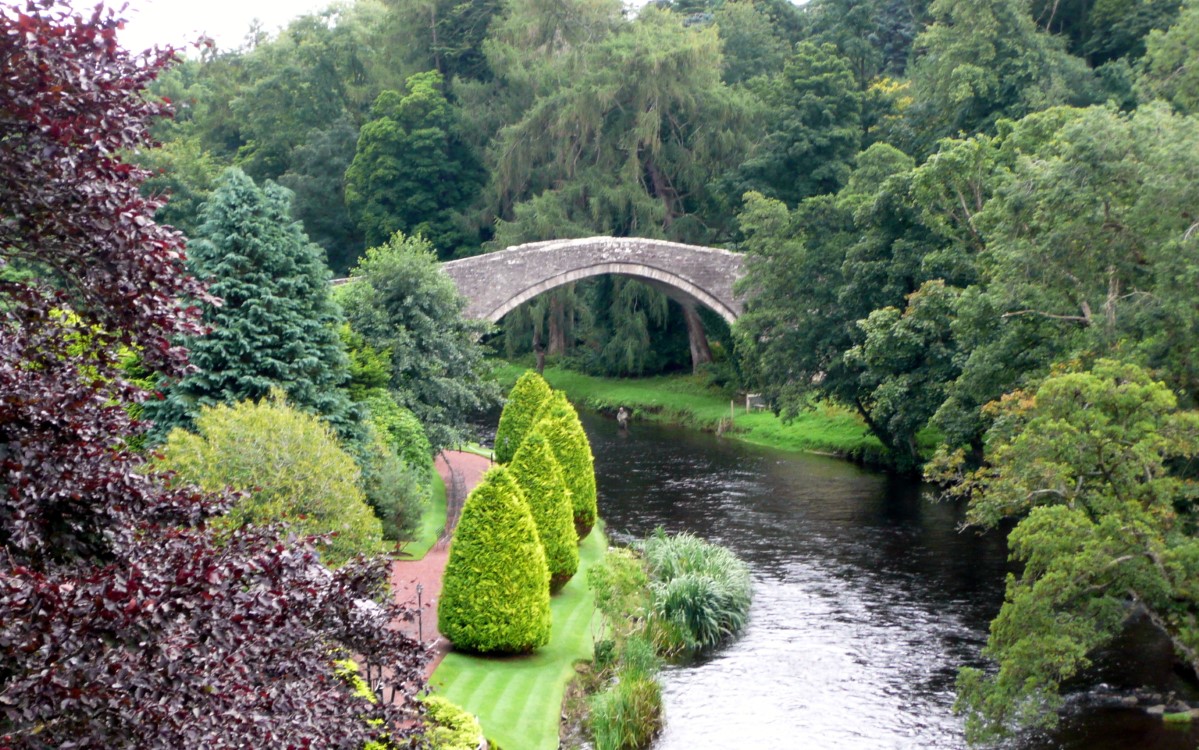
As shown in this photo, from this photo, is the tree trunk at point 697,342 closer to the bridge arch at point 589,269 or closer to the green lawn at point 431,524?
the bridge arch at point 589,269

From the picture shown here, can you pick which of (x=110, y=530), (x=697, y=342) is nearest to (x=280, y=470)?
(x=110, y=530)

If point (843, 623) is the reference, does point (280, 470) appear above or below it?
above

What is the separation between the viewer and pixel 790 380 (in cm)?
3622

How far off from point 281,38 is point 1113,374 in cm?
6169

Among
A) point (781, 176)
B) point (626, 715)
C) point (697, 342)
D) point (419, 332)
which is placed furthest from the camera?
point (697, 342)

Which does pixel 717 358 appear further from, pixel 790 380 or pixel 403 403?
pixel 403 403

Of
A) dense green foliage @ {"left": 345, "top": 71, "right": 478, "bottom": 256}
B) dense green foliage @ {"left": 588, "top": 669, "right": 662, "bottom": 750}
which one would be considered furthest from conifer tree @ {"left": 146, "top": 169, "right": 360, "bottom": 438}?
dense green foliage @ {"left": 345, "top": 71, "right": 478, "bottom": 256}

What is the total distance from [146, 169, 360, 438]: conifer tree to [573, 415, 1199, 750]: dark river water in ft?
27.1

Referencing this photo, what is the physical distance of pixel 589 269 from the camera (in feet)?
143

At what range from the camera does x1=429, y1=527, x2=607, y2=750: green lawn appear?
15.0m

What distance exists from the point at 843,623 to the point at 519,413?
11.2m

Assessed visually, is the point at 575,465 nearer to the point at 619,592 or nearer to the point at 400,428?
the point at 400,428

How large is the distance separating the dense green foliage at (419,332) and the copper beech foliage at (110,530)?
21.7 m

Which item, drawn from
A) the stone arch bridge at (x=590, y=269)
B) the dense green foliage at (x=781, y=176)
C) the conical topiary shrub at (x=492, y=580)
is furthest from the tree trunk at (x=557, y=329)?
the conical topiary shrub at (x=492, y=580)
